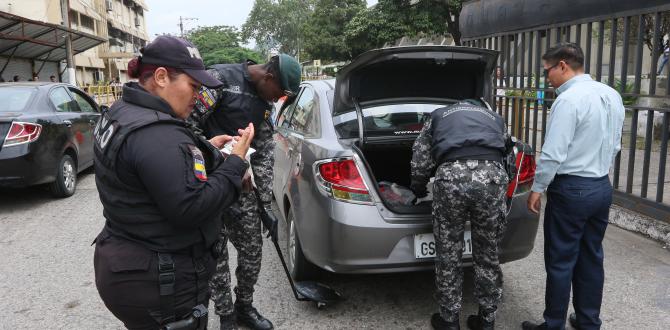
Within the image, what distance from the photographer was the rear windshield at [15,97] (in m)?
6.36

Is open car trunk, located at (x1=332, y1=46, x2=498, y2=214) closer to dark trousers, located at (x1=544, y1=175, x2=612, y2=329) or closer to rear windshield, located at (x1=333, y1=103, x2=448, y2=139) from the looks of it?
rear windshield, located at (x1=333, y1=103, x2=448, y2=139)

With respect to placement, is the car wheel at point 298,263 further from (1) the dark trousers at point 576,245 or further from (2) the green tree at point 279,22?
(2) the green tree at point 279,22

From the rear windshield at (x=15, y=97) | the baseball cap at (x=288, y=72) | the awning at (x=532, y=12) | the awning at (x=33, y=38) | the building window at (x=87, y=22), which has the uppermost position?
the building window at (x=87, y=22)

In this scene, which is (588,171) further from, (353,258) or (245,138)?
(245,138)

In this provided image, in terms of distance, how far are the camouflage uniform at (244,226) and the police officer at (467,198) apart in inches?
41.5

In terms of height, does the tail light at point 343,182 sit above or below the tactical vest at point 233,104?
A: below

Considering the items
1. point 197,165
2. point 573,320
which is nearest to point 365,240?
point 573,320

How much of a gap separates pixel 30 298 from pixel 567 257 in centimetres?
372

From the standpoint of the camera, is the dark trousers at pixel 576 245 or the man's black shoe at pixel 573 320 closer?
the dark trousers at pixel 576 245

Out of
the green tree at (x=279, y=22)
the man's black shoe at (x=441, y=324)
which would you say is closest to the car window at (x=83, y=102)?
the man's black shoe at (x=441, y=324)

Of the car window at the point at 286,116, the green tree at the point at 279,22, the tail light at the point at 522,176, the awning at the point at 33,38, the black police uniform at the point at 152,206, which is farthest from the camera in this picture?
the green tree at the point at 279,22

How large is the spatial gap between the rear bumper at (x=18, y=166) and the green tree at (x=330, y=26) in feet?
151

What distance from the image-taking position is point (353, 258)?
10.4 feet

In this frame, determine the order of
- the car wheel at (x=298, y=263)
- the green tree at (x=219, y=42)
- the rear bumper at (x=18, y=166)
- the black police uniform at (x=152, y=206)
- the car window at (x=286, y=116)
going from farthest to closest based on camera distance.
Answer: the green tree at (x=219, y=42) < the rear bumper at (x=18, y=166) < the car window at (x=286, y=116) < the car wheel at (x=298, y=263) < the black police uniform at (x=152, y=206)
